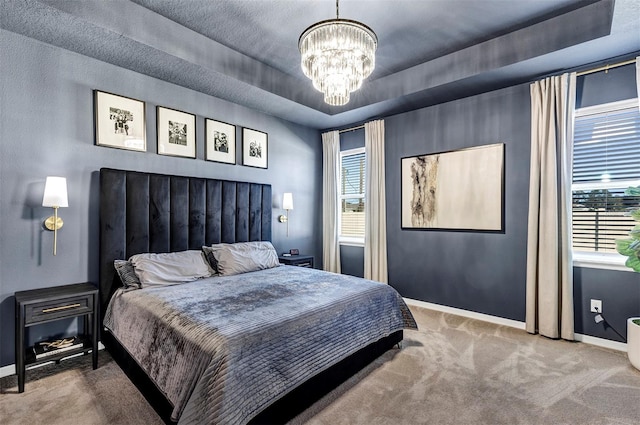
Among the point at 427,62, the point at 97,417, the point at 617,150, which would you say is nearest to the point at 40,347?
the point at 97,417

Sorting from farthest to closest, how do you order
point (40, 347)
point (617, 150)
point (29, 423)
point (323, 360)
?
point (617, 150) < point (40, 347) < point (323, 360) < point (29, 423)

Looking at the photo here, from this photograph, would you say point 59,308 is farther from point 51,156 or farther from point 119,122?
point 119,122

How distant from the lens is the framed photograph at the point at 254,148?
4164 mm

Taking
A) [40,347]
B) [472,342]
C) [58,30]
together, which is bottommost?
[472,342]

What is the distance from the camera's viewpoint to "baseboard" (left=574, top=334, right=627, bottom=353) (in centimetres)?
284

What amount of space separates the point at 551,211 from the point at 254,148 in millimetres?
3587

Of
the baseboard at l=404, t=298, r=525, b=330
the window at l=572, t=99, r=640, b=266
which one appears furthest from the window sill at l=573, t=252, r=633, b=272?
the baseboard at l=404, t=298, r=525, b=330

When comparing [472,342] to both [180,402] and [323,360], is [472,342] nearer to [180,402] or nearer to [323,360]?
[323,360]

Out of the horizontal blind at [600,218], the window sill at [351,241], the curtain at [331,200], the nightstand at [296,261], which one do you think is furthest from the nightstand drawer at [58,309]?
the horizontal blind at [600,218]

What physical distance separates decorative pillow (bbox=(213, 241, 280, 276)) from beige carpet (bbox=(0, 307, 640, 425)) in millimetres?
1256

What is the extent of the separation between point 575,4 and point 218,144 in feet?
12.4

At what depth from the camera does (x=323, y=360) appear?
199 cm

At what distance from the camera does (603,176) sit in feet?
9.87

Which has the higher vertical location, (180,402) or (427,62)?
(427,62)
